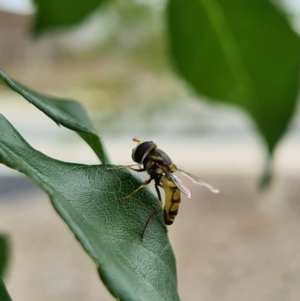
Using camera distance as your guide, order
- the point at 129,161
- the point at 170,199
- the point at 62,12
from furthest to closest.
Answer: the point at 129,161, the point at 62,12, the point at 170,199

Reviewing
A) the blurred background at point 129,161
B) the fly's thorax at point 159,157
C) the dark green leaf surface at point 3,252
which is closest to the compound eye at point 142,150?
the fly's thorax at point 159,157

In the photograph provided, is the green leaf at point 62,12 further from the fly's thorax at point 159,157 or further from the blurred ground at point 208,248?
the blurred ground at point 208,248

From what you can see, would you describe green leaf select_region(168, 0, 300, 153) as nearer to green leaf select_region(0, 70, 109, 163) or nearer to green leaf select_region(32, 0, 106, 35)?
green leaf select_region(32, 0, 106, 35)

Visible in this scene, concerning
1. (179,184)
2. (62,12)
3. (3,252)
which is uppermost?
(62,12)

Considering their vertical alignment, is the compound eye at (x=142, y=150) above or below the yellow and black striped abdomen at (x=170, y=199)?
above

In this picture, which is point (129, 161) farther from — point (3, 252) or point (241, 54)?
point (3, 252)

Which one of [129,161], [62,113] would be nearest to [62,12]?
[62,113]

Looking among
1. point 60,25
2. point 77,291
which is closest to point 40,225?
point 77,291

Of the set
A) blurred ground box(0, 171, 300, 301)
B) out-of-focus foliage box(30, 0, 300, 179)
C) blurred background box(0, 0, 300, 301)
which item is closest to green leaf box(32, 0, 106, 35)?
out-of-focus foliage box(30, 0, 300, 179)
